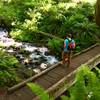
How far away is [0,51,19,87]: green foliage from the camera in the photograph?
11461 mm

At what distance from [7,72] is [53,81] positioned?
2160 millimetres

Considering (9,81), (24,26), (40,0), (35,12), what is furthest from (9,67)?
(40,0)

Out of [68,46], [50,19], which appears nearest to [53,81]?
[68,46]

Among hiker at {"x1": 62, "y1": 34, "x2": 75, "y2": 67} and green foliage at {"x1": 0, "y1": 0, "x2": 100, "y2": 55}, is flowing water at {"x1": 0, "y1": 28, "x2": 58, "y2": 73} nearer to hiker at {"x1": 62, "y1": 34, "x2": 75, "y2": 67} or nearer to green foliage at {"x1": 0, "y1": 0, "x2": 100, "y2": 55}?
green foliage at {"x1": 0, "y1": 0, "x2": 100, "y2": 55}

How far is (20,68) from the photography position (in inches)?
574

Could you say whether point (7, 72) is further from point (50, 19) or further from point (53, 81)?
point (50, 19)

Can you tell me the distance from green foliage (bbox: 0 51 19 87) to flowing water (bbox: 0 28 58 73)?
1.57 meters

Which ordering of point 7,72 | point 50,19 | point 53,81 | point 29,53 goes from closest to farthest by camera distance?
point 53,81, point 7,72, point 29,53, point 50,19

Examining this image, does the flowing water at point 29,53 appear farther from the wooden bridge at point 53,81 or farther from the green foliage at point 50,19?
the wooden bridge at point 53,81

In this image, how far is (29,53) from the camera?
17.1m

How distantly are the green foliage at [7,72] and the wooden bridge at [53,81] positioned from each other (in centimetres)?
105

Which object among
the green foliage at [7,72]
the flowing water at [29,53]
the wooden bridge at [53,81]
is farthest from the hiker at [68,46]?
the flowing water at [29,53]

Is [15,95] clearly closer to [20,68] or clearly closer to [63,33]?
[20,68]

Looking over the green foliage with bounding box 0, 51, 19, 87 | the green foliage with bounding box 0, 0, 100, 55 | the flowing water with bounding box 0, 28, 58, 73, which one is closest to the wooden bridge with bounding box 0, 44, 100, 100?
the green foliage with bounding box 0, 51, 19, 87
